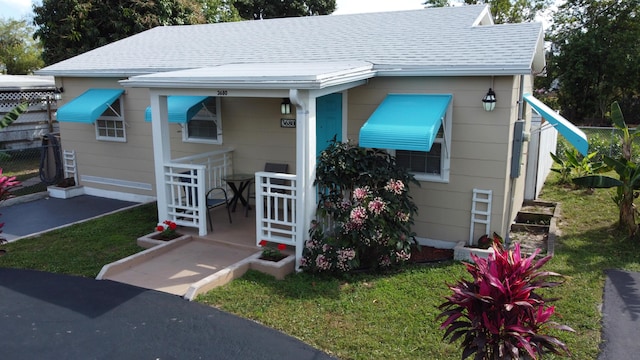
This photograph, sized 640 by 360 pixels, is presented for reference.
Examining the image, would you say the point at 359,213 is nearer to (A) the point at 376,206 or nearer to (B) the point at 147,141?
(A) the point at 376,206

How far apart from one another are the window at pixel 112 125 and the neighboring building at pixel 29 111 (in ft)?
22.6

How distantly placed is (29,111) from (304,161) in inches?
604

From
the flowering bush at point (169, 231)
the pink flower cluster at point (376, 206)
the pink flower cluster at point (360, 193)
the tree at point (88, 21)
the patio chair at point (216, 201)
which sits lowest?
the flowering bush at point (169, 231)

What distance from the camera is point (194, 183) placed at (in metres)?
8.11

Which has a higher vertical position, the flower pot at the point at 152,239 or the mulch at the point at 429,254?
the flower pot at the point at 152,239

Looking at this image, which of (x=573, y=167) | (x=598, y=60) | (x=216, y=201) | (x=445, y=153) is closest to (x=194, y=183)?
(x=216, y=201)

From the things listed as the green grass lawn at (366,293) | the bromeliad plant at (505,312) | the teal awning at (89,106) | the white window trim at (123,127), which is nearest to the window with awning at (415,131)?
the green grass lawn at (366,293)

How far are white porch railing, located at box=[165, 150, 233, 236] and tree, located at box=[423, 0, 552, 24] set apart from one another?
24.9m

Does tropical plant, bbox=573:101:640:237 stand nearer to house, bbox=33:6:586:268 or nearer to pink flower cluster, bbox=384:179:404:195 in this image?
house, bbox=33:6:586:268

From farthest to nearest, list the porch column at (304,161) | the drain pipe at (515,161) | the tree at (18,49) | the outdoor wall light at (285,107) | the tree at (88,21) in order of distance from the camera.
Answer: the tree at (18,49)
the tree at (88,21)
the outdoor wall light at (285,107)
the drain pipe at (515,161)
the porch column at (304,161)

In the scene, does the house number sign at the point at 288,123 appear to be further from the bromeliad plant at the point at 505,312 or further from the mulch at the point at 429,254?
the bromeliad plant at the point at 505,312

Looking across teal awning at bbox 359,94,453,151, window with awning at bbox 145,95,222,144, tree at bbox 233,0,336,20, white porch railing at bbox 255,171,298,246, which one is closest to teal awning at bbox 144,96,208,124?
window with awning at bbox 145,95,222,144

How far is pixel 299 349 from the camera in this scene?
504 cm

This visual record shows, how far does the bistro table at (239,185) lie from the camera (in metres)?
9.09
